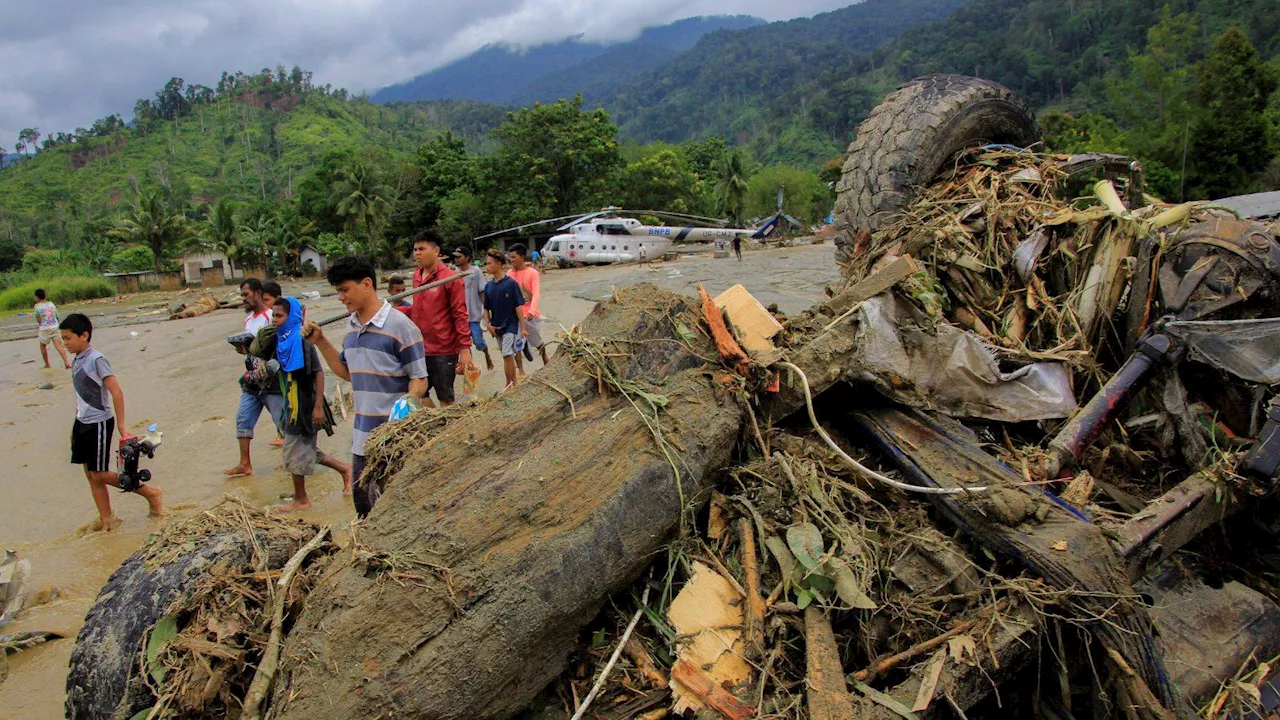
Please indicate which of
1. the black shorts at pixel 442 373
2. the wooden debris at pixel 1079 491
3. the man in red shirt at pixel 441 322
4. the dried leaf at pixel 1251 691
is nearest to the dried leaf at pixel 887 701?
the wooden debris at pixel 1079 491

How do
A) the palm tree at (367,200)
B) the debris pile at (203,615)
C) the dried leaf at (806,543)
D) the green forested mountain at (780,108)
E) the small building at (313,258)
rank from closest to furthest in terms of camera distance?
the debris pile at (203,615), the dried leaf at (806,543), the small building at (313,258), the palm tree at (367,200), the green forested mountain at (780,108)

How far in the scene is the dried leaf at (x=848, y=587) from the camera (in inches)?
91.3

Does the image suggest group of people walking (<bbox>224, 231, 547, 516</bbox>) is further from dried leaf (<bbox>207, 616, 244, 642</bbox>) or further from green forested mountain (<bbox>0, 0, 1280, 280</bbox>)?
green forested mountain (<bbox>0, 0, 1280, 280</bbox>)

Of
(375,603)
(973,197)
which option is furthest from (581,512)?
(973,197)

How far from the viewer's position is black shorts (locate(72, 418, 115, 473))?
17.7 feet

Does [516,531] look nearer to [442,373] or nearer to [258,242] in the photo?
[442,373]

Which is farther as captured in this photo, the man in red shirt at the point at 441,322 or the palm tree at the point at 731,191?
the palm tree at the point at 731,191

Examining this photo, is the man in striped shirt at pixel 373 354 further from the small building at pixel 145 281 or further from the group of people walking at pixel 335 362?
the small building at pixel 145 281

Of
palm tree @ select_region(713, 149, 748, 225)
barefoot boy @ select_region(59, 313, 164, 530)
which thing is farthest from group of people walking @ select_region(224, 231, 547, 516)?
palm tree @ select_region(713, 149, 748, 225)

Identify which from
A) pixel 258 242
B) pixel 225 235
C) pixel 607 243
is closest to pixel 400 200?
pixel 258 242

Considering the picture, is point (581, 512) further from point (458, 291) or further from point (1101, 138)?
point (1101, 138)

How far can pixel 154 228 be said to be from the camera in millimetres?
36656

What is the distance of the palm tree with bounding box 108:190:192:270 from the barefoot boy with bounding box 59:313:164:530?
126 feet

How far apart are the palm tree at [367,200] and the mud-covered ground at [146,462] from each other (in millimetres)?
24174
